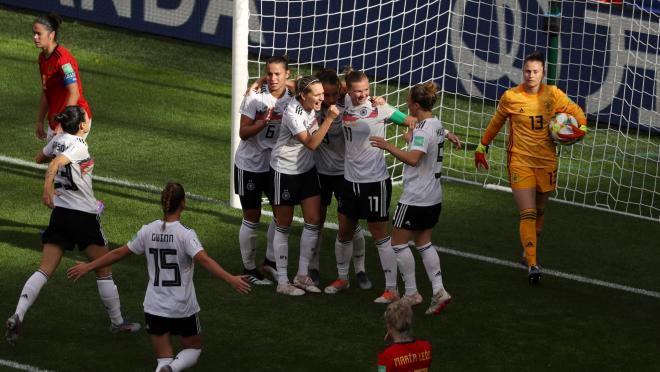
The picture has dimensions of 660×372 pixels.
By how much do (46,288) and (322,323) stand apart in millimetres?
2488

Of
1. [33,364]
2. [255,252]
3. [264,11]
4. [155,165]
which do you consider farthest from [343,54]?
[33,364]

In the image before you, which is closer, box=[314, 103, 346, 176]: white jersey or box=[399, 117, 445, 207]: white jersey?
box=[399, 117, 445, 207]: white jersey

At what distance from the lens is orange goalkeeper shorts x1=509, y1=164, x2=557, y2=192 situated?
11.6m

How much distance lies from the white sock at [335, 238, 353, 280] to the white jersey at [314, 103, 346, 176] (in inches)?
24.2

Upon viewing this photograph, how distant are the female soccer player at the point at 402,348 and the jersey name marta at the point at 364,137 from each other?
340 cm

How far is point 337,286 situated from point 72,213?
2569 millimetres

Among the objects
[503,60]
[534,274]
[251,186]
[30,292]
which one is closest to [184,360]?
[30,292]

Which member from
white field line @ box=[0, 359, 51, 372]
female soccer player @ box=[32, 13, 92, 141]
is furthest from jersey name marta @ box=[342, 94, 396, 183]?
white field line @ box=[0, 359, 51, 372]

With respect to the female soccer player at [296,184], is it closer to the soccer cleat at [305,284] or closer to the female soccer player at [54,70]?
the soccer cleat at [305,284]

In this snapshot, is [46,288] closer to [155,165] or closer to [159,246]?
[159,246]

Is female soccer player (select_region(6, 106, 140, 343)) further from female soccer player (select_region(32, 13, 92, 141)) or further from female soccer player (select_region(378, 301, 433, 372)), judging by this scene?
female soccer player (select_region(378, 301, 433, 372))

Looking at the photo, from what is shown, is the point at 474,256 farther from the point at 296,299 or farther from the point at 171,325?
the point at 171,325

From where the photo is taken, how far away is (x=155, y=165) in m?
15.2

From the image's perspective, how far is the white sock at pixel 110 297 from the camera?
9.62m
